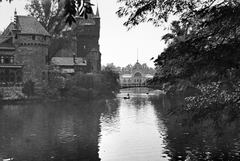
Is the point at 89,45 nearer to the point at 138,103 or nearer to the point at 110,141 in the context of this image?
the point at 138,103

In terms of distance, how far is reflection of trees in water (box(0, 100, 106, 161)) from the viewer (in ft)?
55.9

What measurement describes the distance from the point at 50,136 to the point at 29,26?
114 feet

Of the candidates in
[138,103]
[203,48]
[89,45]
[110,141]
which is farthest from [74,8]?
[89,45]

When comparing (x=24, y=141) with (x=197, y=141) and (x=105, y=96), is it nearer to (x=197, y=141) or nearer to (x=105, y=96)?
(x=197, y=141)

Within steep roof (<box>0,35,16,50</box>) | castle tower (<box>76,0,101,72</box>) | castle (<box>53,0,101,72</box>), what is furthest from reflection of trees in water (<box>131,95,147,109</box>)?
castle tower (<box>76,0,101,72</box>)

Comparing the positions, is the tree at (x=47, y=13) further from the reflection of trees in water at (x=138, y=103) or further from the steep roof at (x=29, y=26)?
the reflection of trees in water at (x=138, y=103)

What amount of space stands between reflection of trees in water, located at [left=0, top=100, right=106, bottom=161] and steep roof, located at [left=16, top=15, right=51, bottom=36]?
22787 millimetres

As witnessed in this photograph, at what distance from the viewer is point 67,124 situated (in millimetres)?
27719

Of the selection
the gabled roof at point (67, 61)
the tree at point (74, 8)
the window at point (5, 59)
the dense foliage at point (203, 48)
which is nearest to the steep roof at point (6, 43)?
the window at point (5, 59)

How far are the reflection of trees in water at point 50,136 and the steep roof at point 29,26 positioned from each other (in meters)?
22.8

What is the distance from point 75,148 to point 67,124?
31.3 feet

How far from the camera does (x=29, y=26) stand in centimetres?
5341

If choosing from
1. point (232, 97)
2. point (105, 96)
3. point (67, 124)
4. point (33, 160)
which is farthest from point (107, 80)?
point (232, 97)

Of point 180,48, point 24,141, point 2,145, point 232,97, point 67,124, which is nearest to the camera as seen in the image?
point 180,48
